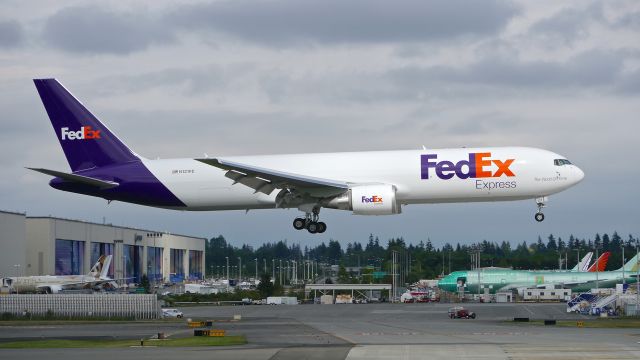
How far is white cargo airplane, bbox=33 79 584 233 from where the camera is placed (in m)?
61.1

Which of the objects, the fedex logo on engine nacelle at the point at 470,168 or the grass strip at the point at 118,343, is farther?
the fedex logo on engine nacelle at the point at 470,168

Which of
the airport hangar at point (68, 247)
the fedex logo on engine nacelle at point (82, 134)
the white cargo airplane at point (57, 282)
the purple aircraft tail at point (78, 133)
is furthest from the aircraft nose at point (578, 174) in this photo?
the airport hangar at point (68, 247)

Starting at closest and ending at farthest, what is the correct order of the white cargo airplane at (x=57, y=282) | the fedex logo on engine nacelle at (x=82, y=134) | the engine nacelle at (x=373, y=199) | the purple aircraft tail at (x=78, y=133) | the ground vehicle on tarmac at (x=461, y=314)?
the engine nacelle at (x=373, y=199) → the purple aircraft tail at (x=78, y=133) → the fedex logo on engine nacelle at (x=82, y=134) → the ground vehicle on tarmac at (x=461, y=314) → the white cargo airplane at (x=57, y=282)

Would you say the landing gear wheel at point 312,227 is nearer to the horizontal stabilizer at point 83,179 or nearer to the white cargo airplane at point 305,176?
the white cargo airplane at point 305,176

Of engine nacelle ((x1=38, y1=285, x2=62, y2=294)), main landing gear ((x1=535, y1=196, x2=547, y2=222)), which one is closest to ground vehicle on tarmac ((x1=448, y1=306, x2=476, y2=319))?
main landing gear ((x1=535, y1=196, x2=547, y2=222))

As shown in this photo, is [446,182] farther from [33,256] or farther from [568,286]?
[33,256]

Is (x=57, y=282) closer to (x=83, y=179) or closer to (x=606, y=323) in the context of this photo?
(x=83, y=179)

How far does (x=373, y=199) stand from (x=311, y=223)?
6.15 meters

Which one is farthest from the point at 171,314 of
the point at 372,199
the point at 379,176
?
the point at 372,199

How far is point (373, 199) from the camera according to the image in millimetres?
60844

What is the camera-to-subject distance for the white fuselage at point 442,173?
61.0m

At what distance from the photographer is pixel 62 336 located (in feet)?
194

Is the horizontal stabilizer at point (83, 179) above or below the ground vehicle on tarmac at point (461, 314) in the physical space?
above

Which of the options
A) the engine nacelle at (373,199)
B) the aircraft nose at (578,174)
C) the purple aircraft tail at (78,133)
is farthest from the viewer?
the purple aircraft tail at (78,133)
